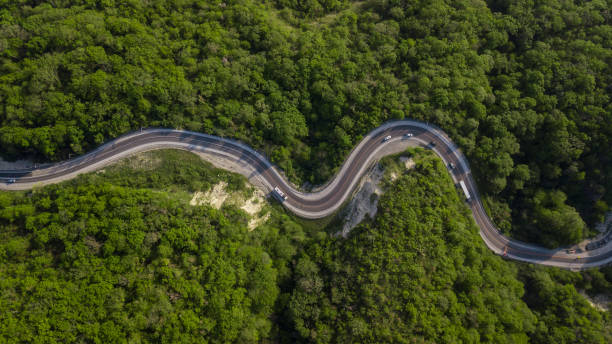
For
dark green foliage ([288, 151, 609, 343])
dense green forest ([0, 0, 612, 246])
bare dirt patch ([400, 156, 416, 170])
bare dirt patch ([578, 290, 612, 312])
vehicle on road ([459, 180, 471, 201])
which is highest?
dense green forest ([0, 0, 612, 246])

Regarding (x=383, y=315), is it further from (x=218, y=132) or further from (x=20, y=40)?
(x=20, y=40)

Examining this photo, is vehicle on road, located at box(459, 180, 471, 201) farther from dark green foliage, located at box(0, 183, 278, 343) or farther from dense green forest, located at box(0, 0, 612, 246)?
dark green foliage, located at box(0, 183, 278, 343)

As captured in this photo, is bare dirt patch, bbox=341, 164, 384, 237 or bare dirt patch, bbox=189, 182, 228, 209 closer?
bare dirt patch, bbox=189, 182, 228, 209

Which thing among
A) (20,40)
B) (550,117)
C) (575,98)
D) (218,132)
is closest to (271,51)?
(218,132)

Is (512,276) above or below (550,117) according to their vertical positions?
below

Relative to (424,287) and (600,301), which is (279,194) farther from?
(600,301)

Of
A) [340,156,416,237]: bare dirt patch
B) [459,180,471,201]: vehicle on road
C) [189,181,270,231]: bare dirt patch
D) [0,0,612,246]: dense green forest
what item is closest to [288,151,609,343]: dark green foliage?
[340,156,416,237]: bare dirt patch

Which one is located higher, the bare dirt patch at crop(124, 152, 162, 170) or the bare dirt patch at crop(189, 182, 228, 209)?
the bare dirt patch at crop(124, 152, 162, 170)
